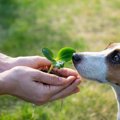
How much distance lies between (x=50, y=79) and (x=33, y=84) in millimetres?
135

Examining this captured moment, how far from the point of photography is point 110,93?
4.83 m

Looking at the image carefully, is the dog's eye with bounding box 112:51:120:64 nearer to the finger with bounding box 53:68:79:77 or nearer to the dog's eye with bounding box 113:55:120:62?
the dog's eye with bounding box 113:55:120:62

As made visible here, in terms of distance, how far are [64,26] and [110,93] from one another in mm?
→ 2113

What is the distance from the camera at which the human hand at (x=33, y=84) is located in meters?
3.07

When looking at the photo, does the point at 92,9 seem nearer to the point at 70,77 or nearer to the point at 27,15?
the point at 27,15

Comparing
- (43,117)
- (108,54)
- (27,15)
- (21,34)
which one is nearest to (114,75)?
(108,54)

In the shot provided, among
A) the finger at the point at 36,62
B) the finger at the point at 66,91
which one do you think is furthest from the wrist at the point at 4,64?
the finger at the point at 66,91

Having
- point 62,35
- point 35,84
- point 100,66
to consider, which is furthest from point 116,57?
point 62,35

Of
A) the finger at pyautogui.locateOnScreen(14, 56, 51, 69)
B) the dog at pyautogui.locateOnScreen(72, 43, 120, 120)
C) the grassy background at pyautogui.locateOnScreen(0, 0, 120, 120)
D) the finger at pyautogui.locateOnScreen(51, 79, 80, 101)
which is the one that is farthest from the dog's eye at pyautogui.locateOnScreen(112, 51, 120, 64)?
the grassy background at pyautogui.locateOnScreen(0, 0, 120, 120)

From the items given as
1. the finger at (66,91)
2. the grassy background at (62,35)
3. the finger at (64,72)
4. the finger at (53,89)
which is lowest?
the grassy background at (62,35)

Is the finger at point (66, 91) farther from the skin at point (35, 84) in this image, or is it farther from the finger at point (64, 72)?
the finger at point (64, 72)

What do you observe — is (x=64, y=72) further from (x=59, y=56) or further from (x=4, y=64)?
(x=4, y=64)

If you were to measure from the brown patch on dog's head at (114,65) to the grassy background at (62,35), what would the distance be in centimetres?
107

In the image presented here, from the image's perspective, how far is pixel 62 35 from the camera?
6.41 metres
